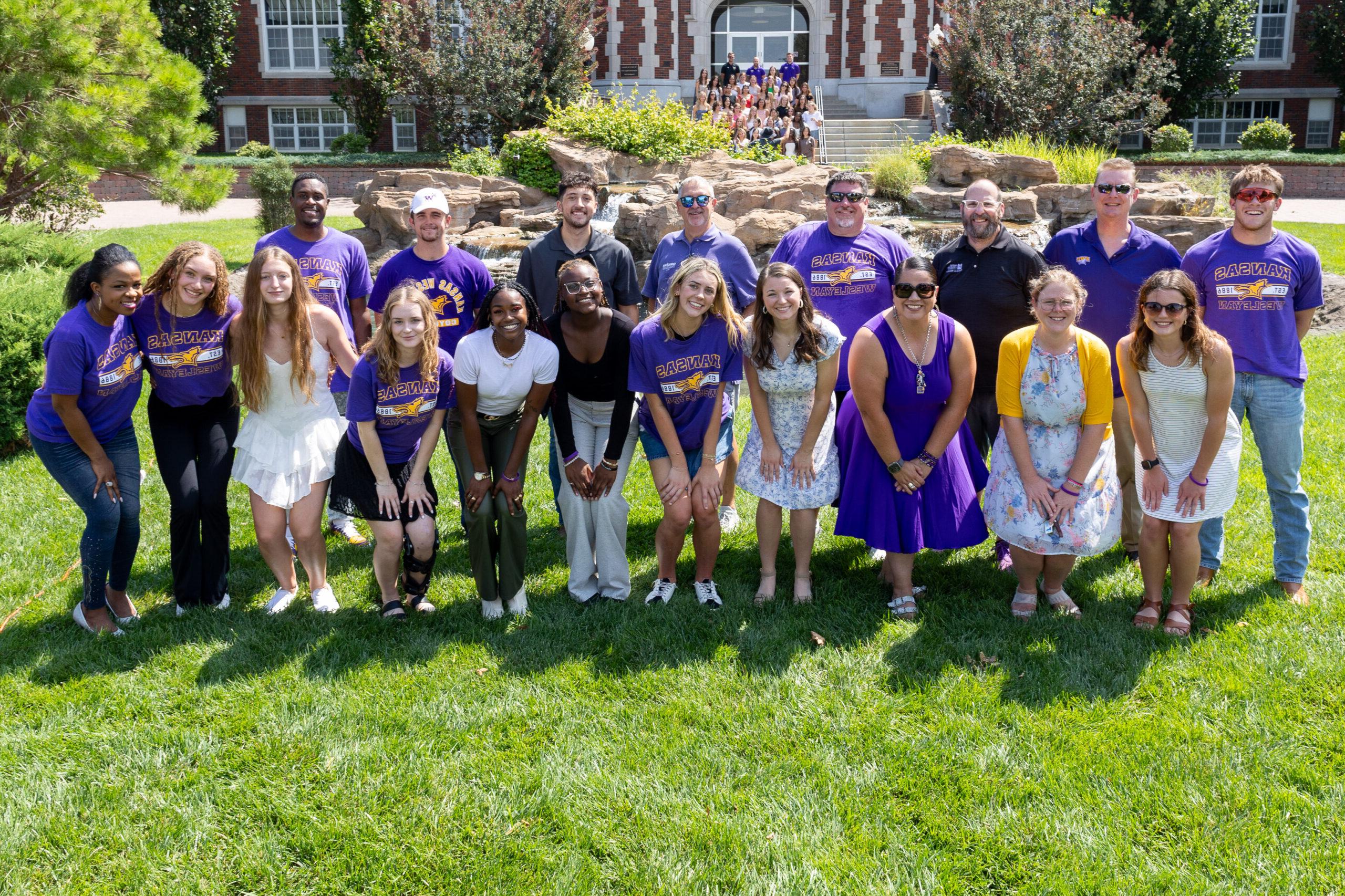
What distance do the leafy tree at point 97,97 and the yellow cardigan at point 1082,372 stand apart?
286 inches

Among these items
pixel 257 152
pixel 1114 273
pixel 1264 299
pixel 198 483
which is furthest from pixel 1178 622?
pixel 257 152

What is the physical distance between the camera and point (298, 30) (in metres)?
31.1

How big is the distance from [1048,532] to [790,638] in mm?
1326

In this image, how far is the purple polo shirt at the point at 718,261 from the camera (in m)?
6.12

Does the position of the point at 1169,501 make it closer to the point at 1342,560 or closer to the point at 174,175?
the point at 1342,560

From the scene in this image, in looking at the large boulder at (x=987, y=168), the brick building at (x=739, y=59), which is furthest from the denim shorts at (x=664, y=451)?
the brick building at (x=739, y=59)

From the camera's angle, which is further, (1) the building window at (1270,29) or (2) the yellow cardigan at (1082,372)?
(1) the building window at (1270,29)

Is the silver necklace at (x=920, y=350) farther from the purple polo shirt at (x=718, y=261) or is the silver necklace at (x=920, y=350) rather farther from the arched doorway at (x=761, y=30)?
the arched doorway at (x=761, y=30)

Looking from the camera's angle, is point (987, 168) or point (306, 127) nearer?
point (987, 168)

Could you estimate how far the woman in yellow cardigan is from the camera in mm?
4695

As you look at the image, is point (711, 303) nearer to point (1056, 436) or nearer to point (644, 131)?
point (1056, 436)

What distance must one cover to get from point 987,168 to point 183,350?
37.7 feet

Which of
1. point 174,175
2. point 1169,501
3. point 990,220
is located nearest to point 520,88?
point 174,175

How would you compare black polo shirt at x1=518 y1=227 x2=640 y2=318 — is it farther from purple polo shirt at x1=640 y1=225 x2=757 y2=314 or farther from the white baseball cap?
the white baseball cap
